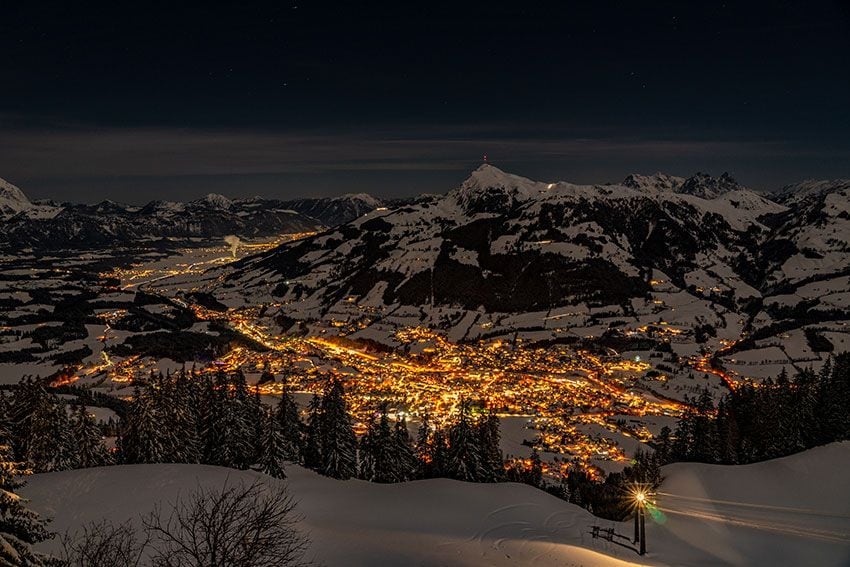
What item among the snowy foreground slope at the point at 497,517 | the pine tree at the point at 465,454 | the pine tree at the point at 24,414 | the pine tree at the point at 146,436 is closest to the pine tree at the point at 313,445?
the snowy foreground slope at the point at 497,517

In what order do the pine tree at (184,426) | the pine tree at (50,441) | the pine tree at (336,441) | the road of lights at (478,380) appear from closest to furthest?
1. the pine tree at (50,441)
2. the pine tree at (184,426)
3. the pine tree at (336,441)
4. the road of lights at (478,380)

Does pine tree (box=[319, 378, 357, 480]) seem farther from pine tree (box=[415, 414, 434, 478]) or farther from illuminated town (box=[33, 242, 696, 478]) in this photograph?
illuminated town (box=[33, 242, 696, 478])

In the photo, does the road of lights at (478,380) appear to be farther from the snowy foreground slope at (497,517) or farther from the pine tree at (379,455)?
the snowy foreground slope at (497,517)

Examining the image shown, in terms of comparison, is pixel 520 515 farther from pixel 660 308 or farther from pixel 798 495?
pixel 660 308

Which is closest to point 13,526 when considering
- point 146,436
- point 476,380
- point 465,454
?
point 146,436

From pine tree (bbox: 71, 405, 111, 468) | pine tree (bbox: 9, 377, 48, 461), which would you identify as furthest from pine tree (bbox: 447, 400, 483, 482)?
pine tree (bbox: 9, 377, 48, 461)
